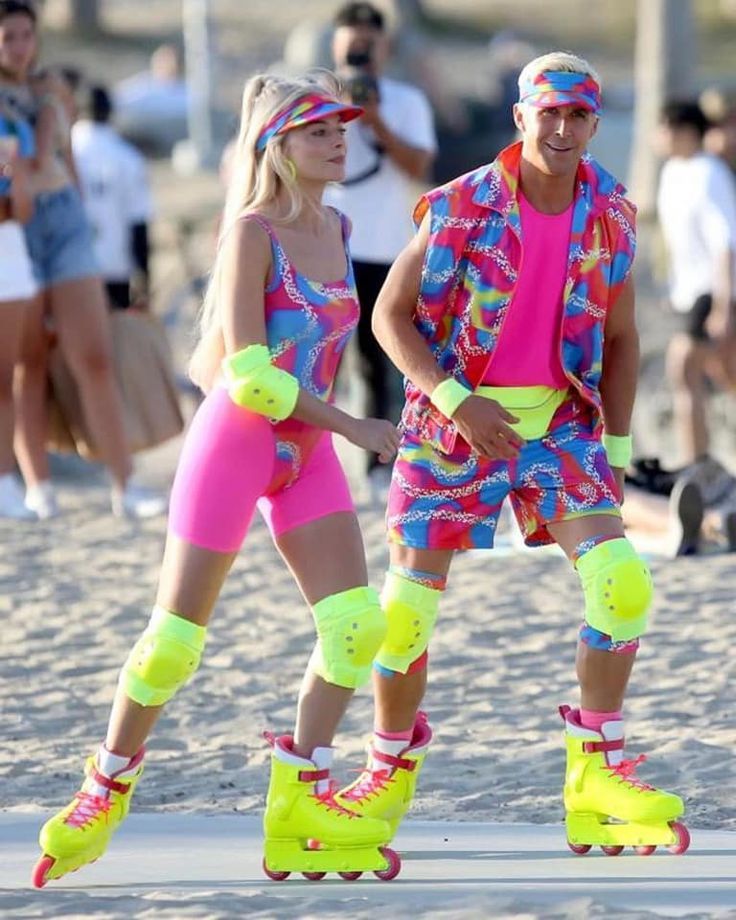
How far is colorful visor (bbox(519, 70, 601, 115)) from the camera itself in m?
4.43

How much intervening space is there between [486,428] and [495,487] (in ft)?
0.57

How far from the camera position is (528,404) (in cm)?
450

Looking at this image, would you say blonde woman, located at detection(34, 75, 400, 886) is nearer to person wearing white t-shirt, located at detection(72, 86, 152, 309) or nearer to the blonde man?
the blonde man

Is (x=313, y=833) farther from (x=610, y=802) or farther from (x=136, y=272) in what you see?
(x=136, y=272)

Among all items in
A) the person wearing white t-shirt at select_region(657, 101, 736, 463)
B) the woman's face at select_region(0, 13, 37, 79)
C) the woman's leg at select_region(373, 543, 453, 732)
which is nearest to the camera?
the woman's leg at select_region(373, 543, 453, 732)

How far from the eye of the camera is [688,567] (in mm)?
8023

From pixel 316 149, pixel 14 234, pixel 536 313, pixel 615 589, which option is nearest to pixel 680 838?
pixel 615 589

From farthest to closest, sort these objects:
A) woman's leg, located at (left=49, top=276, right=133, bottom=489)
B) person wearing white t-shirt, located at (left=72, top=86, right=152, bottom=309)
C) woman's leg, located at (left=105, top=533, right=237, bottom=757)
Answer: person wearing white t-shirt, located at (left=72, top=86, right=152, bottom=309) < woman's leg, located at (left=49, top=276, right=133, bottom=489) < woman's leg, located at (left=105, top=533, right=237, bottom=757)

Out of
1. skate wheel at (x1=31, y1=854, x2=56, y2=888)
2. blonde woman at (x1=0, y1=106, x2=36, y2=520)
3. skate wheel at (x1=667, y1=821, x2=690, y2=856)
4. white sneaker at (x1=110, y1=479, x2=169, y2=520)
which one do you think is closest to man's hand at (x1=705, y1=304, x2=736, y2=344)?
white sneaker at (x1=110, y1=479, x2=169, y2=520)

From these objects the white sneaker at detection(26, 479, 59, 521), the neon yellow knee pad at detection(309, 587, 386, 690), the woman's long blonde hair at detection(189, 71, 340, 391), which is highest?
the woman's long blonde hair at detection(189, 71, 340, 391)

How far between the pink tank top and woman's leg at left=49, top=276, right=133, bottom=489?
433 centimetres

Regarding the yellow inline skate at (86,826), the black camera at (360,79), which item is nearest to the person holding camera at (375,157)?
the black camera at (360,79)

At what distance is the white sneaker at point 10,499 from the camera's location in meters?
9.05

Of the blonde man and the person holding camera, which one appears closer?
the blonde man
